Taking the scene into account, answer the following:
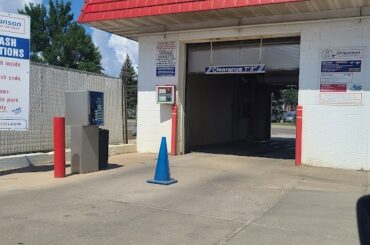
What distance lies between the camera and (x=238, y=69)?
45.8ft

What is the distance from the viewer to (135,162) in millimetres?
12859

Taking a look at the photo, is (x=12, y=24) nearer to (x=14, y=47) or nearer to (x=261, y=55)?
(x=14, y=47)

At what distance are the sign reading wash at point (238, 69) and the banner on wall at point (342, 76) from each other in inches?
75.5

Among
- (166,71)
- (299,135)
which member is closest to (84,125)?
(166,71)

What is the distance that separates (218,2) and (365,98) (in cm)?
432

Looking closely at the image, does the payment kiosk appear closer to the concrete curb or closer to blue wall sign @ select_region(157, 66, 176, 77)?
the concrete curb

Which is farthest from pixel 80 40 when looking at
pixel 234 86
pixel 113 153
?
pixel 113 153

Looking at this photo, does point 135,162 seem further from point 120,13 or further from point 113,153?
point 120,13

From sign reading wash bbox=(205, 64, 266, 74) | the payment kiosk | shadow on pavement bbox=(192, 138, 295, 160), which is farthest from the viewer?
shadow on pavement bbox=(192, 138, 295, 160)

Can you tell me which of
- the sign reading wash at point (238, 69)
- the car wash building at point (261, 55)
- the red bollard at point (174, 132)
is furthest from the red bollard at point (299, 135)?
the red bollard at point (174, 132)

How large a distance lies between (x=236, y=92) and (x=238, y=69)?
791cm

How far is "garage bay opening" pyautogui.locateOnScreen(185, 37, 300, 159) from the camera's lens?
1366 cm

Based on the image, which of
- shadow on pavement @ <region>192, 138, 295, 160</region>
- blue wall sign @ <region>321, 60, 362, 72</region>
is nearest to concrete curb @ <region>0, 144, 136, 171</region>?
shadow on pavement @ <region>192, 138, 295, 160</region>

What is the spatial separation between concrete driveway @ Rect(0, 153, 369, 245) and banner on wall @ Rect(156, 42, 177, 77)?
3964mm
